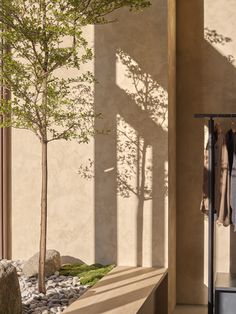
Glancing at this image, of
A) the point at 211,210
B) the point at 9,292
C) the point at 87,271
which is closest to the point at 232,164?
the point at 211,210

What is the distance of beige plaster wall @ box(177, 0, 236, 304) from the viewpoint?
613 cm

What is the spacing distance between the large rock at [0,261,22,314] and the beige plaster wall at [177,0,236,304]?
2349 millimetres

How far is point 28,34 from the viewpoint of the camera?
187 inches

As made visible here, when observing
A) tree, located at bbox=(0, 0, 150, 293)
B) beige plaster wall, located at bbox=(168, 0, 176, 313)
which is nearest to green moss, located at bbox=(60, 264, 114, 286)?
Answer: tree, located at bbox=(0, 0, 150, 293)

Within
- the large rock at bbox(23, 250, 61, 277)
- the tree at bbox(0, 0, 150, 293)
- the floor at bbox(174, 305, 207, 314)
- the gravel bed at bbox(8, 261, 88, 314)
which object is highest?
the tree at bbox(0, 0, 150, 293)

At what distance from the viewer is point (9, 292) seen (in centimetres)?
415

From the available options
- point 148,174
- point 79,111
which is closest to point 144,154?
point 148,174

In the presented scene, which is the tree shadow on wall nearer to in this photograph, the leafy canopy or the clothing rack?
the clothing rack

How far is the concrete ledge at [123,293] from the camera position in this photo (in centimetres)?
434

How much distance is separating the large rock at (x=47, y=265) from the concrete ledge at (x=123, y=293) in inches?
19.6

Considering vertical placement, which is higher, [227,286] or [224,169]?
[224,169]

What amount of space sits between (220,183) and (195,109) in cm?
86

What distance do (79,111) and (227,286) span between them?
6.52 feet

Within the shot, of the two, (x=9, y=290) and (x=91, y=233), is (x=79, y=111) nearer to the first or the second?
(x=91, y=233)
